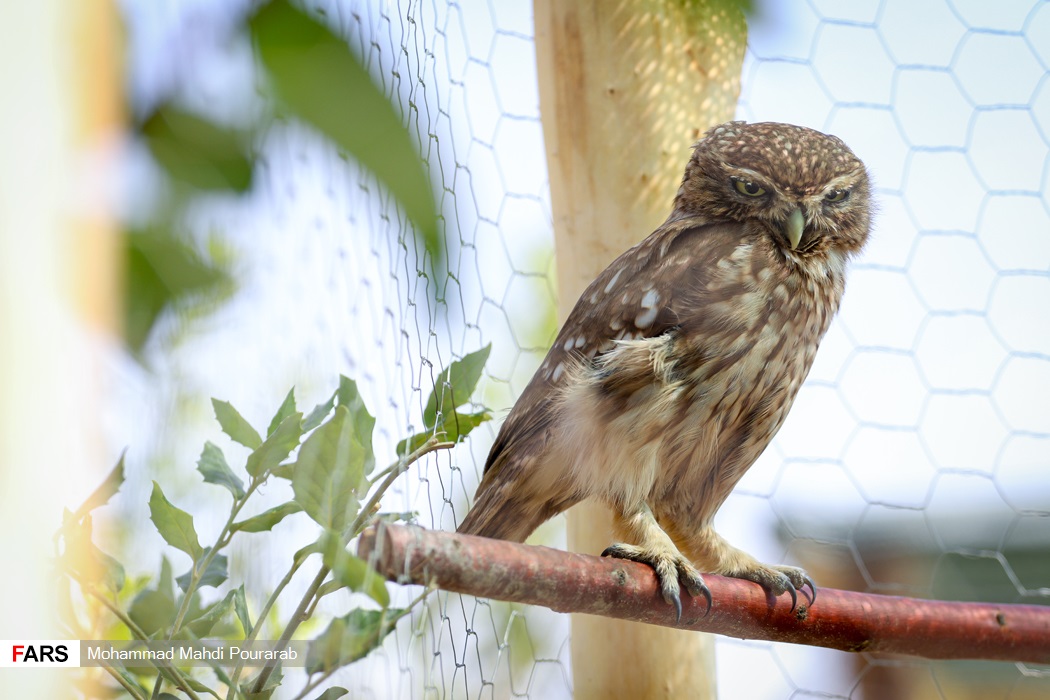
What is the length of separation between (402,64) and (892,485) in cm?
136

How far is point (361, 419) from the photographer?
785 mm

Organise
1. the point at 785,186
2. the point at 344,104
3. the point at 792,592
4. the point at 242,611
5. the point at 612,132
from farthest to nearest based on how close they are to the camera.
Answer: the point at 612,132 < the point at 785,186 < the point at 792,592 < the point at 242,611 < the point at 344,104

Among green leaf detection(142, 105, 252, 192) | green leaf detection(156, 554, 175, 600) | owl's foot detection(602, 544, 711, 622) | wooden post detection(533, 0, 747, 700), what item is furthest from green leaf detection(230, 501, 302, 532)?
wooden post detection(533, 0, 747, 700)

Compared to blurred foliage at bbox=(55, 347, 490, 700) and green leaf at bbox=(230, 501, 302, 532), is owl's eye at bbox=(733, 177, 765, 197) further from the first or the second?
green leaf at bbox=(230, 501, 302, 532)

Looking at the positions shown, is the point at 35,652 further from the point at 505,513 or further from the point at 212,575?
the point at 505,513

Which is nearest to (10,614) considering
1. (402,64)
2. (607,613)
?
(607,613)

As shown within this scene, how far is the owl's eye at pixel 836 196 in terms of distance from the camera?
59.7 inches

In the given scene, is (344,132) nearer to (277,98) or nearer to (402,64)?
(277,98)

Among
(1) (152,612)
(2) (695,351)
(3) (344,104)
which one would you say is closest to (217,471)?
(1) (152,612)

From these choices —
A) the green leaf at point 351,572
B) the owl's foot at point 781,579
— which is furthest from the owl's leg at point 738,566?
the green leaf at point 351,572

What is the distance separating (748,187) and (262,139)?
1094mm

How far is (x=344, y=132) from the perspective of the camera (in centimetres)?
47

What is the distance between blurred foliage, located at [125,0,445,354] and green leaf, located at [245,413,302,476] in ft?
0.80

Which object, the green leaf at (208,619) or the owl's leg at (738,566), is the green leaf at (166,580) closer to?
the green leaf at (208,619)
